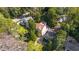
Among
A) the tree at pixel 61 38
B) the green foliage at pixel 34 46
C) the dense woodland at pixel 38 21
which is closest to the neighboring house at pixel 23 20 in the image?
the dense woodland at pixel 38 21

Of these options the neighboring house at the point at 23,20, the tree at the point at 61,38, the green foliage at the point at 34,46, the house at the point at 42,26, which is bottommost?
the green foliage at the point at 34,46

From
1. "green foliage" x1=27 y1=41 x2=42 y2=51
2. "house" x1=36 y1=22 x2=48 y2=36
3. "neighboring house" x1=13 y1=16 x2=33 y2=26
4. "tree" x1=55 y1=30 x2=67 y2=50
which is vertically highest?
"neighboring house" x1=13 y1=16 x2=33 y2=26

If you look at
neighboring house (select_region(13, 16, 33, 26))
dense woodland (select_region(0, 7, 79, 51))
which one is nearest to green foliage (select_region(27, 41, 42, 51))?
dense woodland (select_region(0, 7, 79, 51))

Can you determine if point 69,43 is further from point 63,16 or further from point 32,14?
point 32,14

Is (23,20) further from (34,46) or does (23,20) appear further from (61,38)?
(61,38)

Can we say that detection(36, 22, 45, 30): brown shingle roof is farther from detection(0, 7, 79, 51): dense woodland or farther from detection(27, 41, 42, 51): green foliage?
detection(27, 41, 42, 51): green foliage

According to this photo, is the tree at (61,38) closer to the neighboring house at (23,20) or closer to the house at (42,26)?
the house at (42,26)

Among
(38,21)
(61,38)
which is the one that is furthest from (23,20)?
(61,38)
